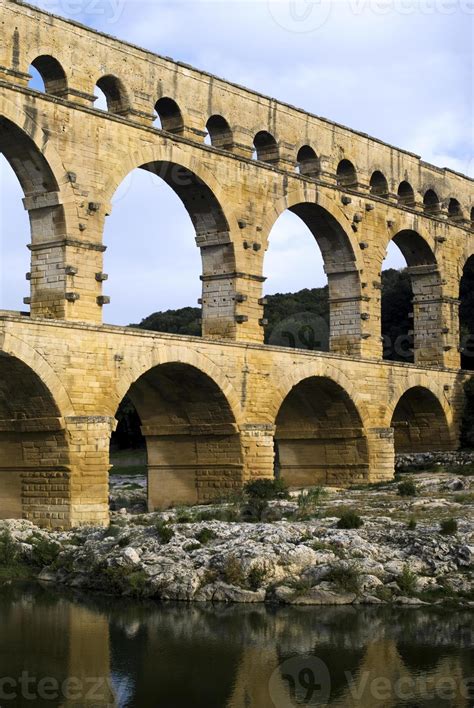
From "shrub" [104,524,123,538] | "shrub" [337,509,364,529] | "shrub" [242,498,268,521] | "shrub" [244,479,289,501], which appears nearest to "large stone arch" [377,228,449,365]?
"shrub" [244,479,289,501]

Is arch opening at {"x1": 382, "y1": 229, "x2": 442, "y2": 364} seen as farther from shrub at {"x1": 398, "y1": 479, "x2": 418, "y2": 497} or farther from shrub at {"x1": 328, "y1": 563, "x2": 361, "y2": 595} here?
shrub at {"x1": 328, "y1": 563, "x2": 361, "y2": 595}

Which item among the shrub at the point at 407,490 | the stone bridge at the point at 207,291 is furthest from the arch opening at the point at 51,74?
the shrub at the point at 407,490

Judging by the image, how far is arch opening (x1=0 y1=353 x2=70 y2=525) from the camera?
2320 cm

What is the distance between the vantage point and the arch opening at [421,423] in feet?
122

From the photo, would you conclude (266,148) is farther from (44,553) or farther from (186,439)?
(44,553)

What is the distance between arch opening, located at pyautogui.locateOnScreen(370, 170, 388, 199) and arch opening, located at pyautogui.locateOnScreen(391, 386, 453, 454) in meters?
6.31

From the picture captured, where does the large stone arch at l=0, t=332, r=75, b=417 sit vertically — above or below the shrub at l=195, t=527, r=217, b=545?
above

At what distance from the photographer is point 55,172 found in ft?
79.3

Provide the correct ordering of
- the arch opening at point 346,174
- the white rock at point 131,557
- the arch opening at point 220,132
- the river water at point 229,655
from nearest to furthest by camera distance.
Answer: the river water at point 229,655, the white rock at point 131,557, the arch opening at point 220,132, the arch opening at point 346,174

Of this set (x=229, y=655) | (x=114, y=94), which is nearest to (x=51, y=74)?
(x=114, y=94)

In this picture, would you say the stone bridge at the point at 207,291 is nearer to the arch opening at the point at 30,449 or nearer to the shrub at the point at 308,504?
the arch opening at the point at 30,449

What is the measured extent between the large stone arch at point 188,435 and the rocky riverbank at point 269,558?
492cm

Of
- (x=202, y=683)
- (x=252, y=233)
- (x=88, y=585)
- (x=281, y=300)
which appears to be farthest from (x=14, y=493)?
(x=281, y=300)

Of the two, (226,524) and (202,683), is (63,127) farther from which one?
(202,683)
